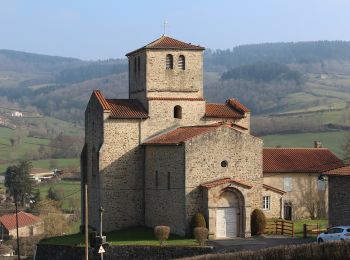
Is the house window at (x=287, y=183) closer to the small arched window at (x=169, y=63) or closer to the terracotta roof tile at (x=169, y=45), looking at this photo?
the terracotta roof tile at (x=169, y=45)

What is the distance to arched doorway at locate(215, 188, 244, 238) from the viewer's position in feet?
171

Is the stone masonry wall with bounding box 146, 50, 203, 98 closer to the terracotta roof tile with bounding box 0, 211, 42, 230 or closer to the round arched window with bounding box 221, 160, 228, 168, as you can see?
the round arched window with bounding box 221, 160, 228, 168

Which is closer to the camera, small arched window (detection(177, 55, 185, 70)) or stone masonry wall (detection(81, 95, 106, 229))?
stone masonry wall (detection(81, 95, 106, 229))

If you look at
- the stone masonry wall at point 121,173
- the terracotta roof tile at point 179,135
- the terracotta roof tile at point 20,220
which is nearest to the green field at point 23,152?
the terracotta roof tile at point 20,220

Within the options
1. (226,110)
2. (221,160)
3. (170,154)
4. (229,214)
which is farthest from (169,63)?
(229,214)

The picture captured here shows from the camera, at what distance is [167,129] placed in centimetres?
5784

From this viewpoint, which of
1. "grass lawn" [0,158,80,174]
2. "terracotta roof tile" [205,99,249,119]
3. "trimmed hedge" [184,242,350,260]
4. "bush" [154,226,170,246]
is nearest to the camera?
"trimmed hedge" [184,242,350,260]

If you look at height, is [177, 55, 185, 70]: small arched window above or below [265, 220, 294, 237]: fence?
above

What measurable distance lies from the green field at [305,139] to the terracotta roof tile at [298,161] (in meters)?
52.4

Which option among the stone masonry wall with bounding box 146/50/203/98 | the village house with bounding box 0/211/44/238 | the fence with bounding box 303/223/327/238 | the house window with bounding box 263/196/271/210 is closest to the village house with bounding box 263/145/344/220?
the house window with bounding box 263/196/271/210

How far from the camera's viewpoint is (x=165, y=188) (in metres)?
54.5

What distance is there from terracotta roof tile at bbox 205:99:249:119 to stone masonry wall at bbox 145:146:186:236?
5613 millimetres

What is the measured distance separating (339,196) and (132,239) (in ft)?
41.0

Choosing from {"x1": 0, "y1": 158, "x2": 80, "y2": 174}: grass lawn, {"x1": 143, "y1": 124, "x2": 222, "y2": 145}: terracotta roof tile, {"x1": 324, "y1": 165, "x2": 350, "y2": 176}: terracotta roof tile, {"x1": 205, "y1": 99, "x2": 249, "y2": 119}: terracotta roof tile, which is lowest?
{"x1": 324, "y1": 165, "x2": 350, "y2": 176}: terracotta roof tile
